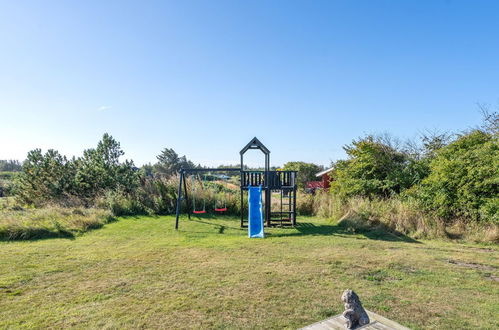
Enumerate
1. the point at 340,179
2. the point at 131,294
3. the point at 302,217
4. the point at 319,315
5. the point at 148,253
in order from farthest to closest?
the point at 340,179, the point at 302,217, the point at 148,253, the point at 131,294, the point at 319,315

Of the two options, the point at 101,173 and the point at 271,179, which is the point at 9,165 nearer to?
the point at 101,173

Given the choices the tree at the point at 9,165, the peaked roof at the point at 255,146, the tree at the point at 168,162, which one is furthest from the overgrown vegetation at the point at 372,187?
the tree at the point at 9,165

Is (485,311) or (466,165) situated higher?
(466,165)

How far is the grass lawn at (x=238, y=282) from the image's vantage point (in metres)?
3.26

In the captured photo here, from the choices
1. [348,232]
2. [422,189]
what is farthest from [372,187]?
[348,232]

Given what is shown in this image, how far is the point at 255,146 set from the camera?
9945mm

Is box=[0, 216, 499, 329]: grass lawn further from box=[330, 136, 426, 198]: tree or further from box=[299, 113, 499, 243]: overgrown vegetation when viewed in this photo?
box=[330, 136, 426, 198]: tree

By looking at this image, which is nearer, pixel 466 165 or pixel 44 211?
pixel 466 165

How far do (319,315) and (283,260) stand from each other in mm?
2264

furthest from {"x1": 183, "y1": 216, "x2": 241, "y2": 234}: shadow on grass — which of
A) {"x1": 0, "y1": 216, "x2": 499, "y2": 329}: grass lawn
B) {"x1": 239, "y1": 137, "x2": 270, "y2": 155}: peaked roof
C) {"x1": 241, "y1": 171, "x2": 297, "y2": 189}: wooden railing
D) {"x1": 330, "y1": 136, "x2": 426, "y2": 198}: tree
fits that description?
{"x1": 330, "y1": 136, "x2": 426, "y2": 198}: tree

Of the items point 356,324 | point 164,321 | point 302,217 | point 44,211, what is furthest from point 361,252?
point 44,211

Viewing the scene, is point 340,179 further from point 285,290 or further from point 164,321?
point 164,321

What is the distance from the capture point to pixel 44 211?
31.4 feet

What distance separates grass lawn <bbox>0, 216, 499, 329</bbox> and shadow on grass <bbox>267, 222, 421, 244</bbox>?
0.31 metres
